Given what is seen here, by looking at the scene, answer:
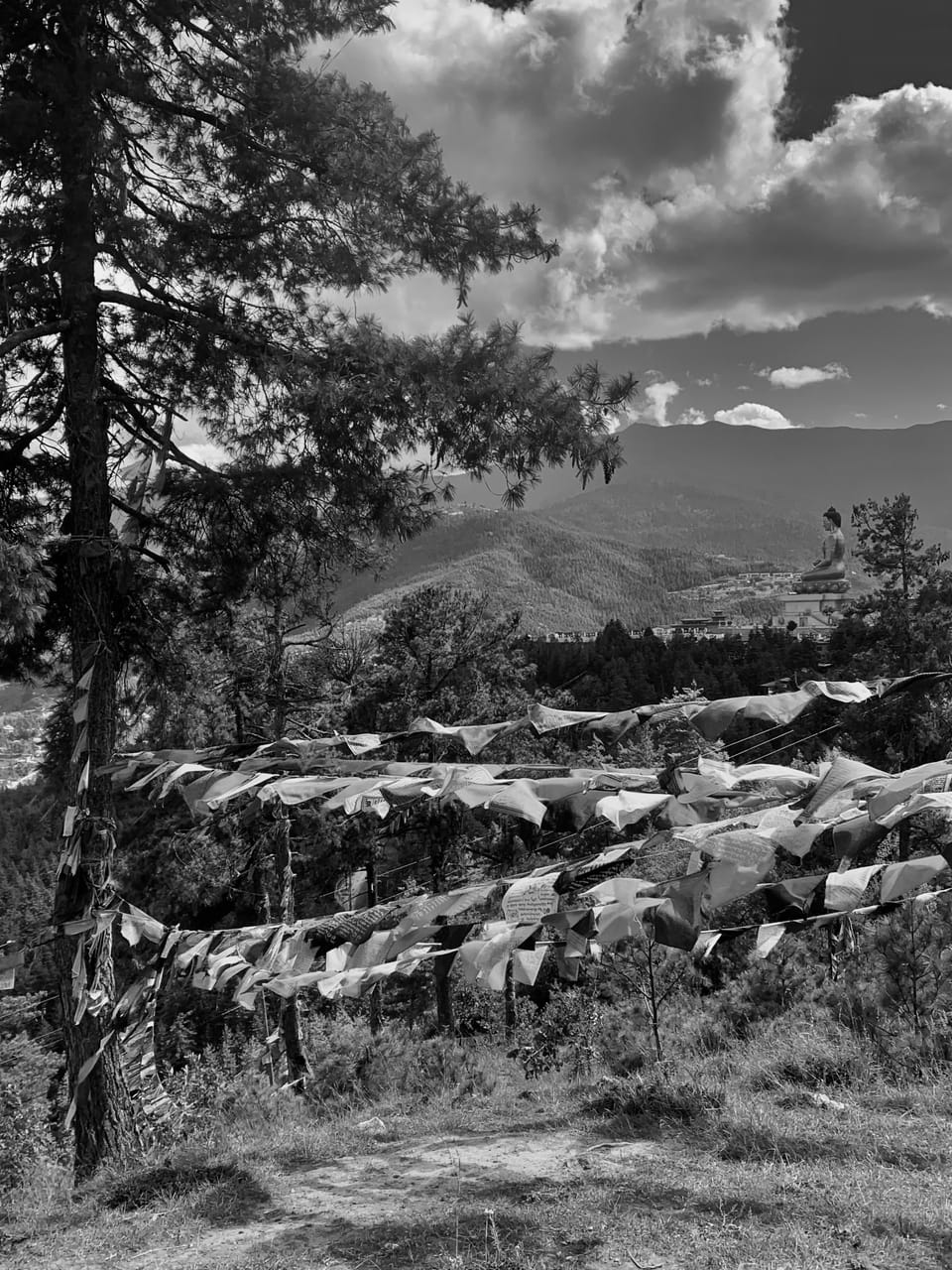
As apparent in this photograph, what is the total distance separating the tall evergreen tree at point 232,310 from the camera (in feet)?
19.2

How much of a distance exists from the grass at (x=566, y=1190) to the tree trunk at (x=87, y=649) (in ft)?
1.75

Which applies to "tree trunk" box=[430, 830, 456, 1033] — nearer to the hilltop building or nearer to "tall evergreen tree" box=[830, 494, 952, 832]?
"tall evergreen tree" box=[830, 494, 952, 832]

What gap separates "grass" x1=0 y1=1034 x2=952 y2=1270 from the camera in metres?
3.68

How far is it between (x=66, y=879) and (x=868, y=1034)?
700 centimetres

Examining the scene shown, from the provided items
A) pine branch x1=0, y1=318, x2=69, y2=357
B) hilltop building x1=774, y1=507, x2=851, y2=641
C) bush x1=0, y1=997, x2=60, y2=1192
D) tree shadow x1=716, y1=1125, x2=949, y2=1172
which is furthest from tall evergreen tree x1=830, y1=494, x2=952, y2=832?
hilltop building x1=774, y1=507, x2=851, y2=641

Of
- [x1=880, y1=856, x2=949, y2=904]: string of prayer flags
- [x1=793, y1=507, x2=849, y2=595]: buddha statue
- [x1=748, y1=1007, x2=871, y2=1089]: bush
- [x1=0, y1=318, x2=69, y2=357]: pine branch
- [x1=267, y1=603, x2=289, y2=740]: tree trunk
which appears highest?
[x1=793, y1=507, x2=849, y2=595]: buddha statue

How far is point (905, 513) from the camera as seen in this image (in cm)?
2453

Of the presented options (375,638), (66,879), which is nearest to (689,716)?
(66,879)

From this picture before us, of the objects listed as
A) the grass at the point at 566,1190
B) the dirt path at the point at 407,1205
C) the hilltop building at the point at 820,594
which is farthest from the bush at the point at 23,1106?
the hilltop building at the point at 820,594

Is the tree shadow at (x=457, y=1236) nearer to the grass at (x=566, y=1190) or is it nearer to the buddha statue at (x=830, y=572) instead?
the grass at (x=566, y=1190)

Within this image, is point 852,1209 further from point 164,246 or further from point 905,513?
point 905,513

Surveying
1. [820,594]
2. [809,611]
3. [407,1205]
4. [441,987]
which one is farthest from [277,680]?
[820,594]

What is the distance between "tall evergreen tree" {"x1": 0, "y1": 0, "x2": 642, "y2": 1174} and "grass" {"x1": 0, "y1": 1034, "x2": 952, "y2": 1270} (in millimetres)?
1499

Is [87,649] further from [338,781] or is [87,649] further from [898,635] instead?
[898,635]
